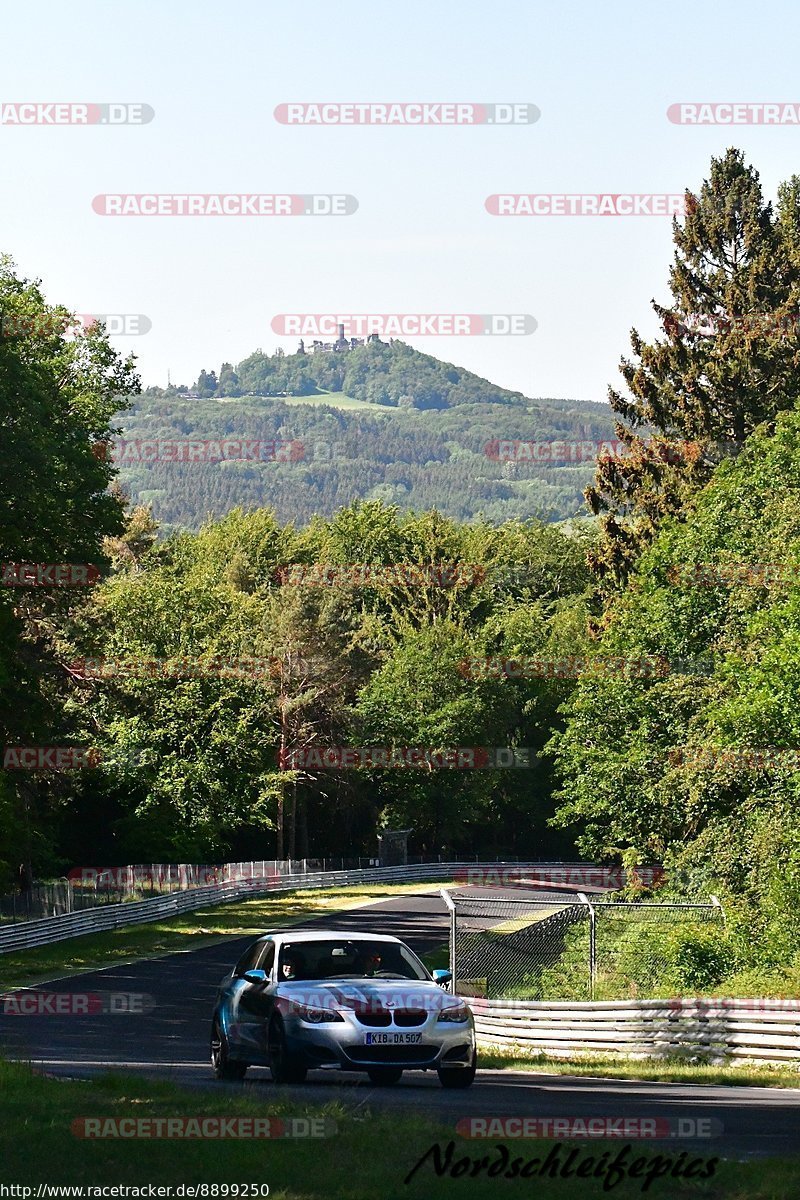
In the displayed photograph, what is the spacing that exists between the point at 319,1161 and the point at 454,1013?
543 cm

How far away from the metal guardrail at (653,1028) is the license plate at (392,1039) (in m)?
6.00

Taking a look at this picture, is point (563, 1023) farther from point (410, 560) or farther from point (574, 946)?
point (410, 560)

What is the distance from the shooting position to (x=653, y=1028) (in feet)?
67.2

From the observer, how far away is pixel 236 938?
49906 mm

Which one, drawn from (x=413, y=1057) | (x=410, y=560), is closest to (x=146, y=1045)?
(x=413, y=1057)

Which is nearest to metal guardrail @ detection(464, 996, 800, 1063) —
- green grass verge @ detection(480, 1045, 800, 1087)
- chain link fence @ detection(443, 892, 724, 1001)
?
green grass verge @ detection(480, 1045, 800, 1087)

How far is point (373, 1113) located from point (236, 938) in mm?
39278

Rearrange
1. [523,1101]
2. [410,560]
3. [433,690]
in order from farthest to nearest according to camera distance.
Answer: [410,560] < [433,690] < [523,1101]

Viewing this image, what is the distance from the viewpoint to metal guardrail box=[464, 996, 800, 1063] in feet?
61.5

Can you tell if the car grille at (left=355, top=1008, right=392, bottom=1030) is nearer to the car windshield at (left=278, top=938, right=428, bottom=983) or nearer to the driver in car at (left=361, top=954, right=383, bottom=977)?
the car windshield at (left=278, top=938, right=428, bottom=983)

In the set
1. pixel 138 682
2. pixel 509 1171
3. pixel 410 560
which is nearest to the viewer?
pixel 509 1171

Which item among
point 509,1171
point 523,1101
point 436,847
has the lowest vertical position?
point 436,847

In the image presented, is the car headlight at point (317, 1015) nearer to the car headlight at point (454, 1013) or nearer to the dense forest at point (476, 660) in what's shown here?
the car headlight at point (454, 1013)

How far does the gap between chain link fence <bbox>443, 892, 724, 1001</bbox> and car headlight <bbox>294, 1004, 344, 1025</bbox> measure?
1049 centimetres
